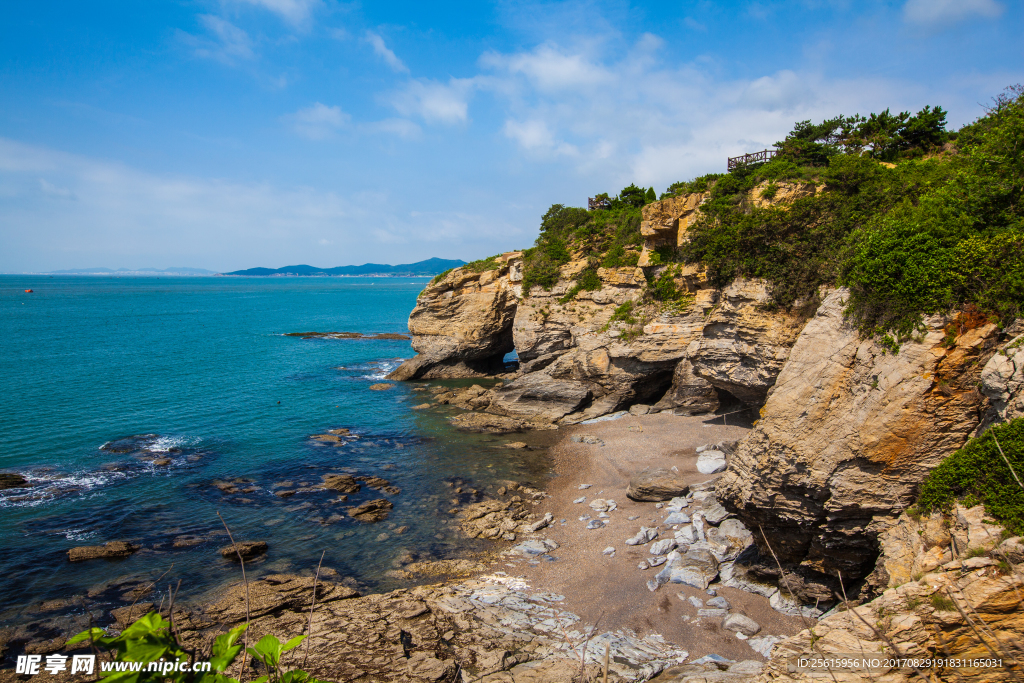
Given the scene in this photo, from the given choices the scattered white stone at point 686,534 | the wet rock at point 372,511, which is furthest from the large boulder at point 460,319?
the scattered white stone at point 686,534

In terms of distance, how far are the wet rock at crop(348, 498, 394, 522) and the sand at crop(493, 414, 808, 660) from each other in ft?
18.6

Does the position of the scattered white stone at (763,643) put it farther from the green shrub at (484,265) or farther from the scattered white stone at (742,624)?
the green shrub at (484,265)

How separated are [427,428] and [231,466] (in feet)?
32.2

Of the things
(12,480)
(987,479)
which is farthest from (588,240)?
(12,480)

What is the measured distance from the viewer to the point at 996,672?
6.38 metres

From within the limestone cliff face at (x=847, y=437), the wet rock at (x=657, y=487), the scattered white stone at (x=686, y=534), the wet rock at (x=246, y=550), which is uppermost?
the limestone cliff face at (x=847, y=437)

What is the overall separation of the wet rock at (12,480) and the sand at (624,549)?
2084 cm

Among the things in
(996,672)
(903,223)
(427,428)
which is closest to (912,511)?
(996,672)

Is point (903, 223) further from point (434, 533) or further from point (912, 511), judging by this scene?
point (434, 533)

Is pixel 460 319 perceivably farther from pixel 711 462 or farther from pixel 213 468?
pixel 711 462

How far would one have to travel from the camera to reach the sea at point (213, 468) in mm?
15672

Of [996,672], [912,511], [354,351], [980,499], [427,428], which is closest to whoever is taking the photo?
[996,672]

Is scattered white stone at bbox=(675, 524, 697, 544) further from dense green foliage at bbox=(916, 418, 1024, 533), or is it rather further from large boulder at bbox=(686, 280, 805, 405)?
large boulder at bbox=(686, 280, 805, 405)

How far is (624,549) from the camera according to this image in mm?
15789
